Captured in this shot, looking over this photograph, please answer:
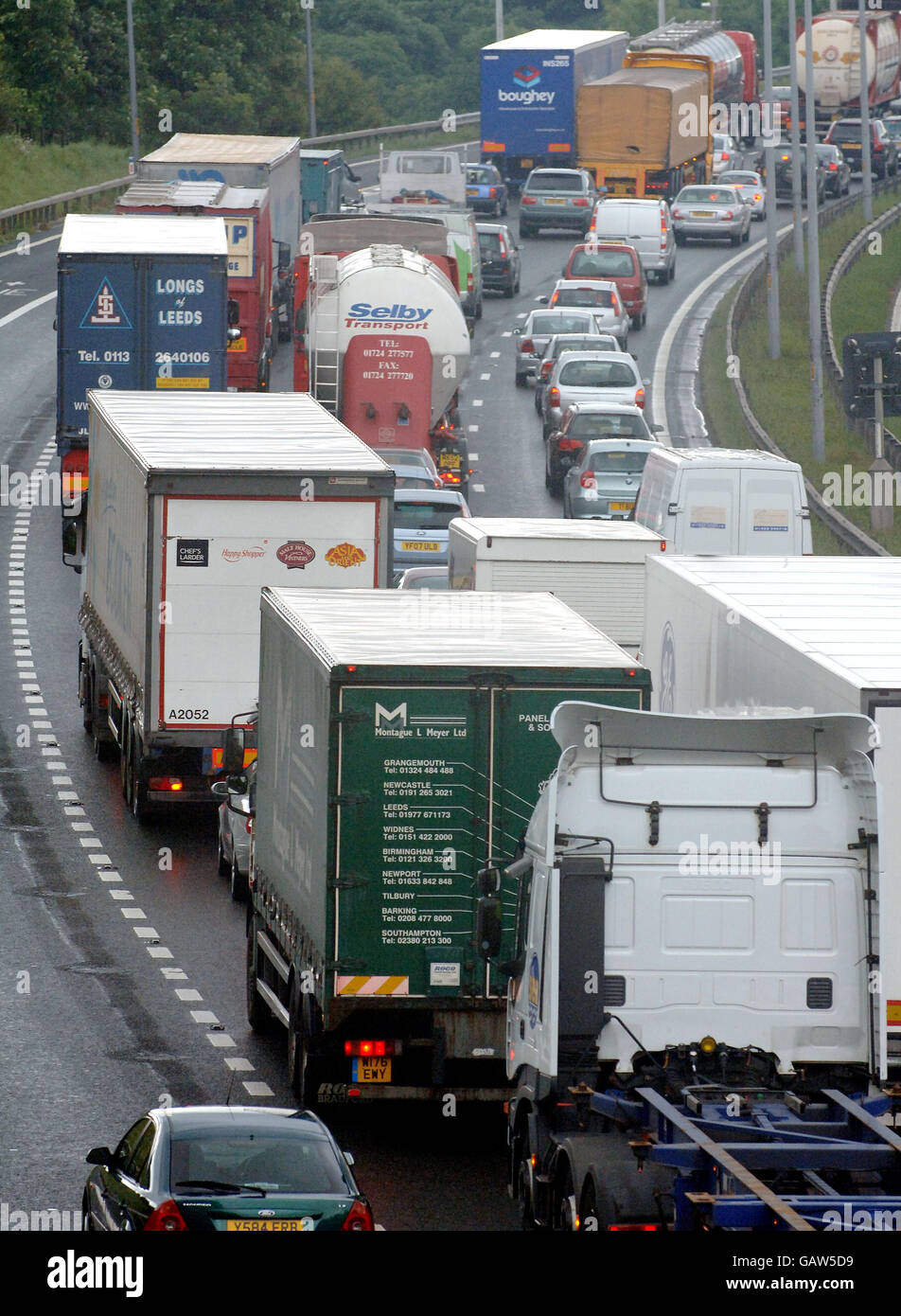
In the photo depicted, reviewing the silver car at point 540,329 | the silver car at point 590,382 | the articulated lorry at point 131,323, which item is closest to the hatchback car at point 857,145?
the silver car at point 540,329

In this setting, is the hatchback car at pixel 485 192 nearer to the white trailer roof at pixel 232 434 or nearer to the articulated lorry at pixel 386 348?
the articulated lorry at pixel 386 348

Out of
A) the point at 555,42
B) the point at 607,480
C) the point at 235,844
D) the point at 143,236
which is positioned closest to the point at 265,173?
the point at 143,236

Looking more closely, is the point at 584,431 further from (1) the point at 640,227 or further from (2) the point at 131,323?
(1) the point at 640,227

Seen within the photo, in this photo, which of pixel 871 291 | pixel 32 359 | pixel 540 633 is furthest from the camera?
pixel 871 291

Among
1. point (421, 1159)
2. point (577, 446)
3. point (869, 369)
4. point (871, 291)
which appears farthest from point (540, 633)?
point (871, 291)

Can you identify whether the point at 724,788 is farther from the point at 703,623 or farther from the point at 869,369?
the point at 869,369

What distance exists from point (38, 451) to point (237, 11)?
55730mm

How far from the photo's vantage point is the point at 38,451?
147ft

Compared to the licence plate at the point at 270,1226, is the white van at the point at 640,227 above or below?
below

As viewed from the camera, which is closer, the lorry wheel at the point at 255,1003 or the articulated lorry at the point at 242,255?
the lorry wheel at the point at 255,1003

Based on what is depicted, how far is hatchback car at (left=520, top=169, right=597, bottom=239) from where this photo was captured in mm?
72062

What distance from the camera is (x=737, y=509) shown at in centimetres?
2988

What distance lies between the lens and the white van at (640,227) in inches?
2488

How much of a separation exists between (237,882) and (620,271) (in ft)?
126
